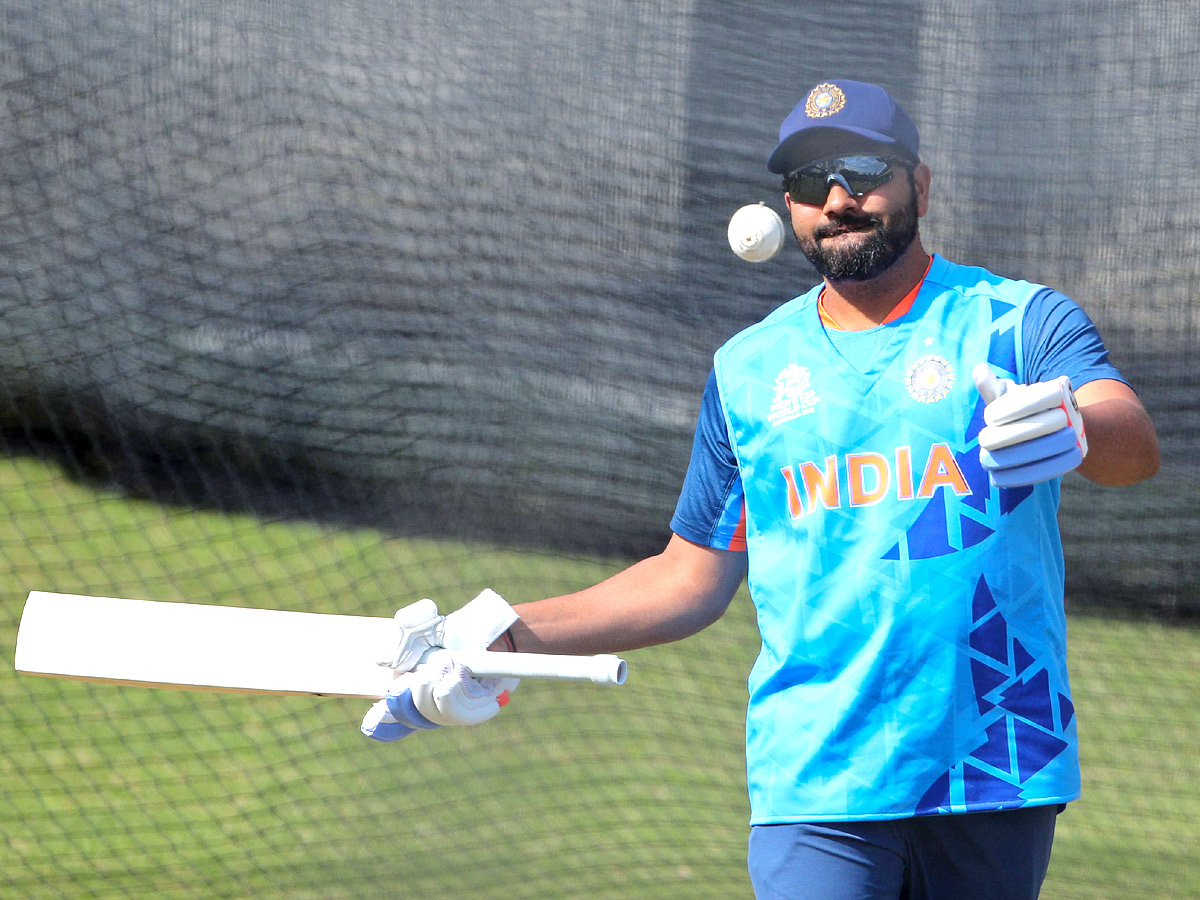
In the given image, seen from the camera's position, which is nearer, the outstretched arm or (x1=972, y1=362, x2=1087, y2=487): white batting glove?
(x1=972, y1=362, x2=1087, y2=487): white batting glove

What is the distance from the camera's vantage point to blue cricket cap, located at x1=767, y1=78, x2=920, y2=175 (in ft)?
6.48

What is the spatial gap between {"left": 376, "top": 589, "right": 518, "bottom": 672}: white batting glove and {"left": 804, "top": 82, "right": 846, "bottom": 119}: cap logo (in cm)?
88

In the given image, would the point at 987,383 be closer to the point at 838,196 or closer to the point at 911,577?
the point at 911,577

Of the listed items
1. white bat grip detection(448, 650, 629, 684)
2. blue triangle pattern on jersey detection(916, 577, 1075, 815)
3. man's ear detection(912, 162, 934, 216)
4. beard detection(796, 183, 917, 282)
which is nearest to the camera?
white bat grip detection(448, 650, 629, 684)

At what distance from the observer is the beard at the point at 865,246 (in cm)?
191

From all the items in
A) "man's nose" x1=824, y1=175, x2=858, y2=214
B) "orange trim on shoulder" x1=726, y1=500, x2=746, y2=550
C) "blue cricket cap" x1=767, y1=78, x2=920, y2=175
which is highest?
"blue cricket cap" x1=767, y1=78, x2=920, y2=175

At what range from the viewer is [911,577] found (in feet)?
5.89

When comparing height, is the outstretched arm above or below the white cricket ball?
below

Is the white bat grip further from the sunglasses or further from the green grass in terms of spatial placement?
the green grass

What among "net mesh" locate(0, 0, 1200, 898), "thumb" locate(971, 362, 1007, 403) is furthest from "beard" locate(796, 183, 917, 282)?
"net mesh" locate(0, 0, 1200, 898)

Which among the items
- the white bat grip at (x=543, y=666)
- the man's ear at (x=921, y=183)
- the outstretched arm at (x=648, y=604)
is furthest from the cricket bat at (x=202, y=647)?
the man's ear at (x=921, y=183)

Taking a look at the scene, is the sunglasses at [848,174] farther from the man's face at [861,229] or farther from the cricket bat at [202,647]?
the cricket bat at [202,647]

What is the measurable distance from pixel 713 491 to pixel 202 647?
818mm

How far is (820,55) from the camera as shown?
11.8 ft
